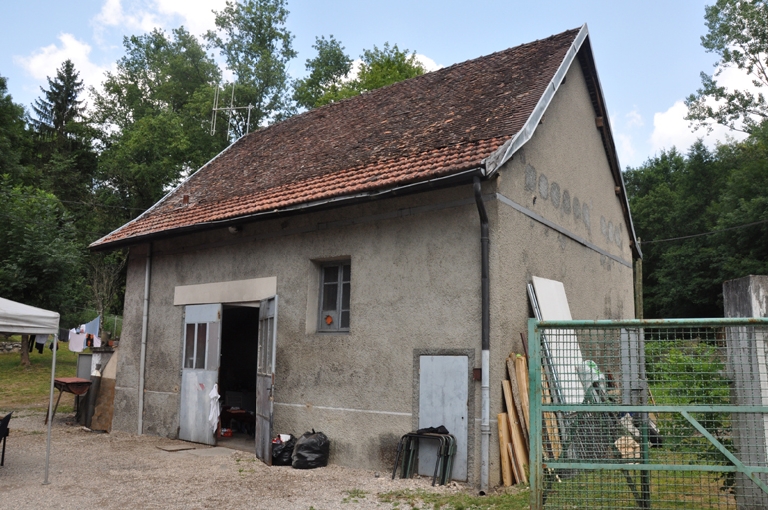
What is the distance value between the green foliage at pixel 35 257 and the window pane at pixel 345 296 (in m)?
17.3

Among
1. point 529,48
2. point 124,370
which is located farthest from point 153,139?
point 529,48

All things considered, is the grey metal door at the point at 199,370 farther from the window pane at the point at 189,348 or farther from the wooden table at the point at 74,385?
the wooden table at the point at 74,385

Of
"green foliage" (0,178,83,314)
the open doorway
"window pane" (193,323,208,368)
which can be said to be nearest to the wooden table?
the open doorway

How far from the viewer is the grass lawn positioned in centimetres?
1725

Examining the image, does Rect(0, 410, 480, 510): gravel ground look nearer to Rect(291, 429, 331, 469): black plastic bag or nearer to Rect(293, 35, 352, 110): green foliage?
Rect(291, 429, 331, 469): black plastic bag

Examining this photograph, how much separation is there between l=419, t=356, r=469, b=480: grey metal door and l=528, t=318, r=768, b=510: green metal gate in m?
2.56

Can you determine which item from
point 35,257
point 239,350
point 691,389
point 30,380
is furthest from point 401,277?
point 35,257

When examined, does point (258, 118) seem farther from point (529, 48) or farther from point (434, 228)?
point (434, 228)

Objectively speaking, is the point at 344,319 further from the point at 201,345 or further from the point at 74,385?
the point at 74,385

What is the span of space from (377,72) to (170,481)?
24797 mm

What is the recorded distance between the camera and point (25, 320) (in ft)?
26.0

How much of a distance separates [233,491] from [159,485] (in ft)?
3.29

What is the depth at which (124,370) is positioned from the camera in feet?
42.9

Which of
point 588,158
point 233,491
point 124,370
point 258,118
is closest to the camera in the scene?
point 233,491
